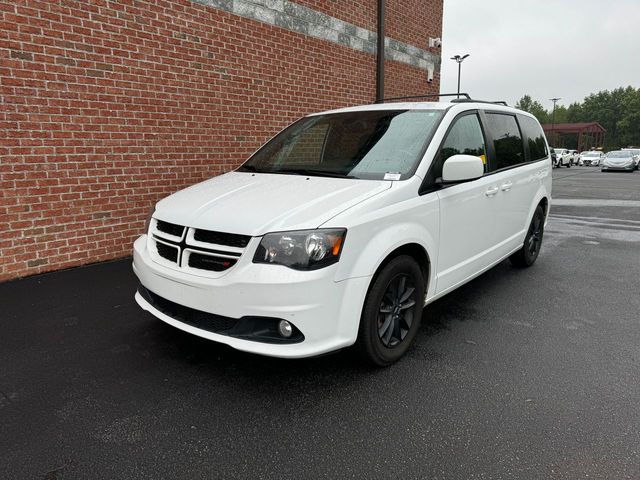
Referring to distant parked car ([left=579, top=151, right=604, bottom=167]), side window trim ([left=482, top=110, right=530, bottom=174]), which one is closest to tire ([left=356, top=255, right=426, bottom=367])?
side window trim ([left=482, top=110, right=530, bottom=174])

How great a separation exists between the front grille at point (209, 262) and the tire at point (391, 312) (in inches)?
32.8

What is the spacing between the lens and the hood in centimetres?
254

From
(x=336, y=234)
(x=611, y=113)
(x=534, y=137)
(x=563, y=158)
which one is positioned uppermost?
(x=611, y=113)

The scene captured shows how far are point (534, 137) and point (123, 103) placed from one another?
467 centimetres

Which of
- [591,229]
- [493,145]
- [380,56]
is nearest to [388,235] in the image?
[493,145]

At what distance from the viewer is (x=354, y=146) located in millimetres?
3533

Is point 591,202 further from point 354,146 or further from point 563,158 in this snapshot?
point 563,158

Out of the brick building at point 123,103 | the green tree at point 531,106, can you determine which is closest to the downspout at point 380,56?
the brick building at point 123,103

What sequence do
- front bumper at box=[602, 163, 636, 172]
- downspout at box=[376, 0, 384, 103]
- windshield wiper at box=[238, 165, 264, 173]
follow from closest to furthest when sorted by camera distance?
windshield wiper at box=[238, 165, 264, 173] → downspout at box=[376, 0, 384, 103] → front bumper at box=[602, 163, 636, 172]

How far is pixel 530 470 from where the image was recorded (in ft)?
6.82

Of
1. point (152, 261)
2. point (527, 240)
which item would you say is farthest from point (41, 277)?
point (527, 240)

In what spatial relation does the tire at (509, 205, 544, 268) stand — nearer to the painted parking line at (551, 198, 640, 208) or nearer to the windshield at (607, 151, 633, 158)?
the painted parking line at (551, 198, 640, 208)

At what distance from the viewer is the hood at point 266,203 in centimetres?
254

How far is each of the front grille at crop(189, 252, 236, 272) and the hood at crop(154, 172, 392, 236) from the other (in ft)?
0.54
